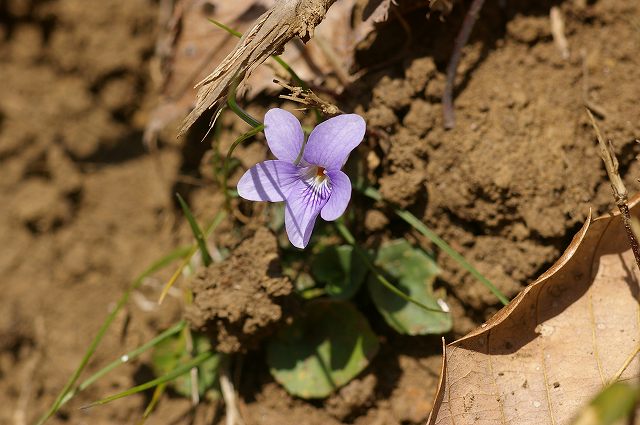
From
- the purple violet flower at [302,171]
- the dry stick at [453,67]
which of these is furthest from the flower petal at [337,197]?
the dry stick at [453,67]

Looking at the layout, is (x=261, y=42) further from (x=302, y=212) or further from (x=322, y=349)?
(x=322, y=349)

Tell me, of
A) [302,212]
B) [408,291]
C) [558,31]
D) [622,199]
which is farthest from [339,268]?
[558,31]

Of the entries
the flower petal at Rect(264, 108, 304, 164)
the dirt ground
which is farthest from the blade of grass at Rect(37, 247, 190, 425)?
the flower petal at Rect(264, 108, 304, 164)

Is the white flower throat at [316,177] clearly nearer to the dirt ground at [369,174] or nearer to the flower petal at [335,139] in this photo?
the flower petal at [335,139]

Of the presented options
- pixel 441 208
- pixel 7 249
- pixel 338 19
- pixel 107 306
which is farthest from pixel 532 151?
pixel 7 249

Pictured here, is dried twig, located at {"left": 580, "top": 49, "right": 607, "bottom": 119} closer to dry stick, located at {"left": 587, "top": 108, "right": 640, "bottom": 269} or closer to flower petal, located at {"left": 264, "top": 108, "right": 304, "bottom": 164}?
dry stick, located at {"left": 587, "top": 108, "right": 640, "bottom": 269}

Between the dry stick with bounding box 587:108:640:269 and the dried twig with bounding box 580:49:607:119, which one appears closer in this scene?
the dry stick with bounding box 587:108:640:269

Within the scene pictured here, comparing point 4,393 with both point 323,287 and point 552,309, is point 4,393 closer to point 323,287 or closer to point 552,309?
point 323,287
